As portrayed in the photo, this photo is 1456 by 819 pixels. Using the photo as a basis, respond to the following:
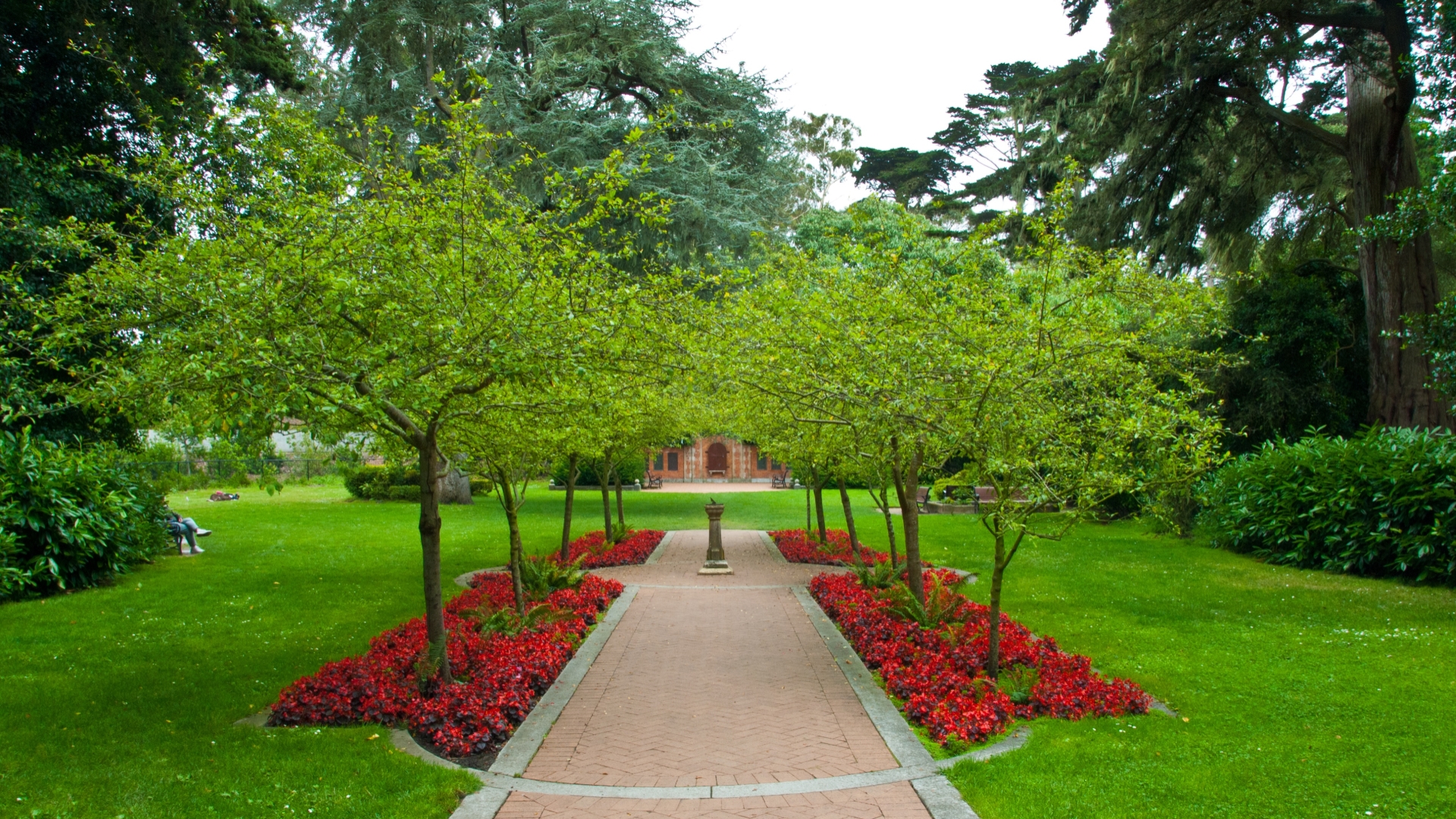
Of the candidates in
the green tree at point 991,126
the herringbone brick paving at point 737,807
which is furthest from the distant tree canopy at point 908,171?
the herringbone brick paving at point 737,807

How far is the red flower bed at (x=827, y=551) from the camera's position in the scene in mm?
14656

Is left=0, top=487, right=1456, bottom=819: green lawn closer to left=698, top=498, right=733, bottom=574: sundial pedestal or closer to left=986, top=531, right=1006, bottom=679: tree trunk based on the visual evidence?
left=986, top=531, right=1006, bottom=679: tree trunk

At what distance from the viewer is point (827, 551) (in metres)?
15.3

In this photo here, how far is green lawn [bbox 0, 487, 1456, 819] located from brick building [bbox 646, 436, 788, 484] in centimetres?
3191

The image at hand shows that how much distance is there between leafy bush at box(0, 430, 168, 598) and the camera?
31.7ft

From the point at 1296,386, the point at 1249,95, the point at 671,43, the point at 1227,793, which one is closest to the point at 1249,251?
the point at 1296,386

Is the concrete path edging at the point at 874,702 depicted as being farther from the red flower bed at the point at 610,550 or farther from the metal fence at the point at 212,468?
the metal fence at the point at 212,468

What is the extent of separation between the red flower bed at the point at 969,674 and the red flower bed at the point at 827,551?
5.09 meters

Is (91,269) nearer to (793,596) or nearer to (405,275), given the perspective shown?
(405,275)

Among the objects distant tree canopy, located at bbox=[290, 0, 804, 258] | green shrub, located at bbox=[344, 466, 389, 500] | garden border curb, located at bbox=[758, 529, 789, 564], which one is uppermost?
distant tree canopy, located at bbox=[290, 0, 804, 258]

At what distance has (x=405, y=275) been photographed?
17.2ft

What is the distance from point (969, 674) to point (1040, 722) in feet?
3.66

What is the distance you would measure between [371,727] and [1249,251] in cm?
2044

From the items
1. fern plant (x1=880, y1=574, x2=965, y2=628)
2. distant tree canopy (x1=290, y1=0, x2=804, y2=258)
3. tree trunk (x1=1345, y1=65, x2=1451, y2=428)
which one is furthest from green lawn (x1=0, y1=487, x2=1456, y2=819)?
distant tree canopy (x1=290, y1=0, x2=804, y2=258)
